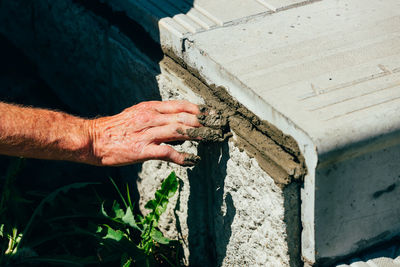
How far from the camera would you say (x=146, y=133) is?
2363 millimetres

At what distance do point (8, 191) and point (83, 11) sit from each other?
1.14 metres

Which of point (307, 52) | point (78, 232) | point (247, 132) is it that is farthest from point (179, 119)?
point (78, 232)

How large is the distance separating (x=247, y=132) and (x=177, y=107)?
34cm

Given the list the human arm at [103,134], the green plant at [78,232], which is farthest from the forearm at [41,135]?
the green plant at [78,232]

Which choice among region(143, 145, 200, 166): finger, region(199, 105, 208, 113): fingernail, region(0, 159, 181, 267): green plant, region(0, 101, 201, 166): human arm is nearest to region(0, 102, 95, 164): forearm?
region(0, 101, 201, 166): human arm

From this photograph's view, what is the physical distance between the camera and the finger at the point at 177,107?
2330 mm

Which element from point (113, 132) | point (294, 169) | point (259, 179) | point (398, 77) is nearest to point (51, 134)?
point (113, 132)

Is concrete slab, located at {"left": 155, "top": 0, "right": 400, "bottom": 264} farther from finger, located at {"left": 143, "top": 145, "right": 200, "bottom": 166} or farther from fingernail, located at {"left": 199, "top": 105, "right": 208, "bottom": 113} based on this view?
finger, located at {"left": 143, "top": 145, "right": 200, "bottom": 166}

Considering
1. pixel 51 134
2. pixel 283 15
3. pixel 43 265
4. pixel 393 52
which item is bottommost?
pixel 43 265

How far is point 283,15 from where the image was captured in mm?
2605

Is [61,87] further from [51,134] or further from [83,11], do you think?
[51,134]

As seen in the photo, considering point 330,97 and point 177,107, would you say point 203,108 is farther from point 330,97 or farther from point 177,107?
point 330,97

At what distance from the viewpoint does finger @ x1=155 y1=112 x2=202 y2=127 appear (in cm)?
230

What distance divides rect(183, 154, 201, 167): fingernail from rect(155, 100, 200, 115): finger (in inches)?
7.4
